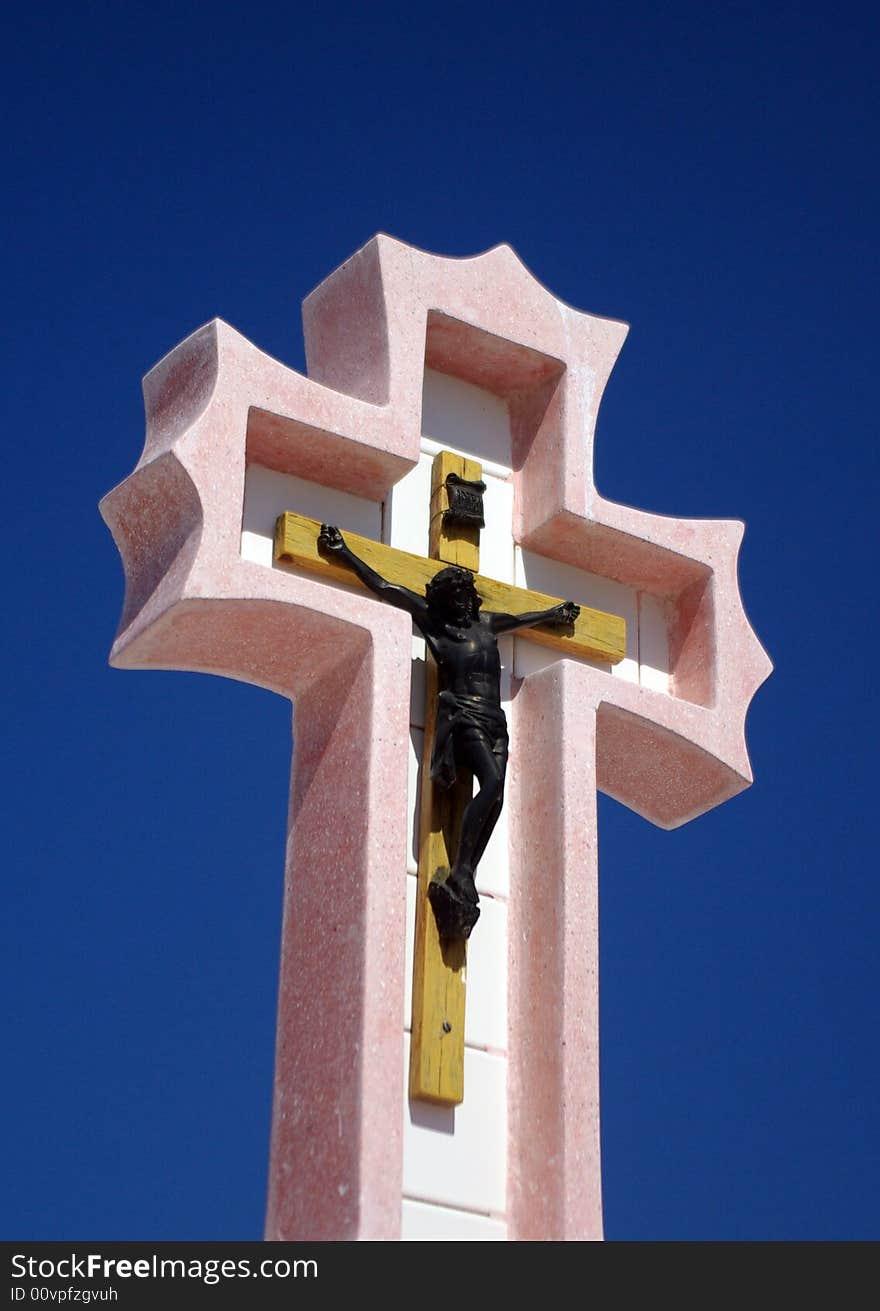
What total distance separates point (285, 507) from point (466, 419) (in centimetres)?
112

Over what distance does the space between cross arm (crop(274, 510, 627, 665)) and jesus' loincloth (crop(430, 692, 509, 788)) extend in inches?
19.5

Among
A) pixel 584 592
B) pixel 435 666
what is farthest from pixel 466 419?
pixel 435 666

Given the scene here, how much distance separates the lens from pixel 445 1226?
7.81 meters

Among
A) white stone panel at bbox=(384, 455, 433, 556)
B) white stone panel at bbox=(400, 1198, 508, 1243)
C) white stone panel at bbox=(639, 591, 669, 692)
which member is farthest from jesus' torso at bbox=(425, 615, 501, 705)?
white stone panel at bbox=(400, 1198, 508, 1243)

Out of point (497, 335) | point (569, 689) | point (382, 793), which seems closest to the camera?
point (382, 793)

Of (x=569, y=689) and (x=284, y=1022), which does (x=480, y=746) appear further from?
(x=284, y=1022)

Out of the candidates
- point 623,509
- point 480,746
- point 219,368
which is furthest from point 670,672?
point 219,368

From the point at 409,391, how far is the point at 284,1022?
2401mm

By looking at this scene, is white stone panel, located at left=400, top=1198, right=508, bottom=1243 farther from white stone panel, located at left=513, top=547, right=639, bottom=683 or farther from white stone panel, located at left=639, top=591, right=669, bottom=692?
white stone panel, located at left=639, top=591, right=669, bottom=692

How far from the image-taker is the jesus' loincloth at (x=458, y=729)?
8445 mm

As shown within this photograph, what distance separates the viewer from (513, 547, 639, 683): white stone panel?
9.39 meters

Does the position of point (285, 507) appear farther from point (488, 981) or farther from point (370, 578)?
point (488, 981)

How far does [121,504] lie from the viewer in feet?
28.3

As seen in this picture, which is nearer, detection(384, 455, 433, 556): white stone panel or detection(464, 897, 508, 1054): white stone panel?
detection(464, 897, 508, 1054): white stone panel
